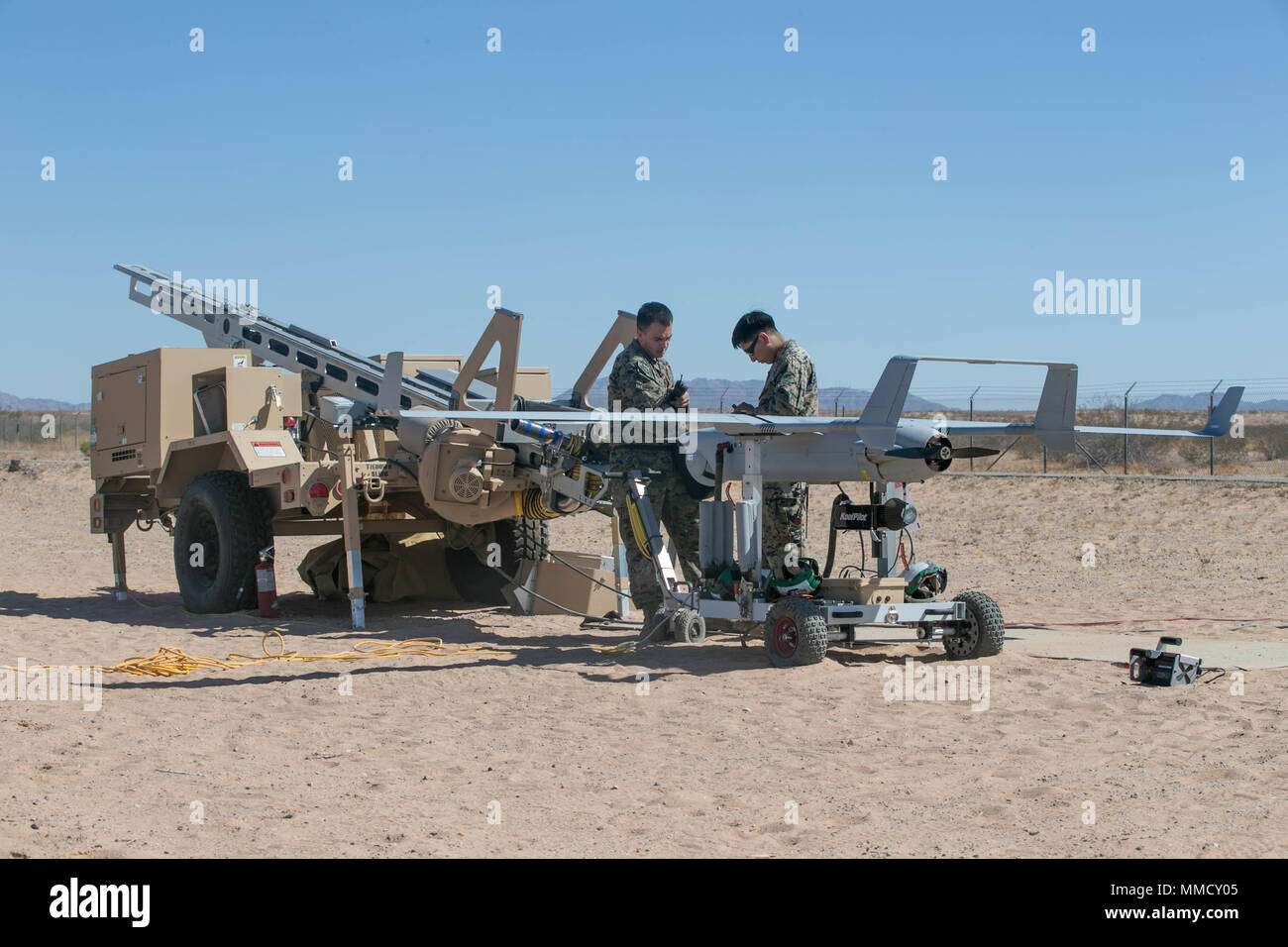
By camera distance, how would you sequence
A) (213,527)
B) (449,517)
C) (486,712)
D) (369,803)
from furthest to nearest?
(213,527) → (449,517) → (486,712) → (369,803)

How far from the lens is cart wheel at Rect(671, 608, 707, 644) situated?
8.66 metres

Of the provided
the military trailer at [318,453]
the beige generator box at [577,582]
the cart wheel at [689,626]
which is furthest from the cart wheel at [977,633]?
the beige generator box at [577,582]

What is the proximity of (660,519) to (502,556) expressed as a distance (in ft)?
7.97

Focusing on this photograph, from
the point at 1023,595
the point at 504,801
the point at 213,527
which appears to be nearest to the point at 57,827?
the point at 504,801

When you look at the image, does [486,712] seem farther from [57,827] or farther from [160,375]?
[160,375]

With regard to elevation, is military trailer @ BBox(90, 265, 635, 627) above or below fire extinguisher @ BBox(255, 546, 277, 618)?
above

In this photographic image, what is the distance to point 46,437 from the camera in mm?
52531

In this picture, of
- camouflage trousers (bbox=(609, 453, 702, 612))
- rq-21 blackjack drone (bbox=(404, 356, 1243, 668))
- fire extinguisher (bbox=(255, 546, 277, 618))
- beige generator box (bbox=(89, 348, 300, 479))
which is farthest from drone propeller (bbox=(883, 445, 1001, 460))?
beige generator box (bbox=(89, 348, 300, 479))

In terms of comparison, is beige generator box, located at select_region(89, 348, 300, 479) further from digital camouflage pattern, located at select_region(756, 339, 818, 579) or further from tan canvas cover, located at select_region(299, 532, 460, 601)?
digital camouflage pattern, located at select_region(756, 339, 818, 579)

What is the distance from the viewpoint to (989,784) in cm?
535

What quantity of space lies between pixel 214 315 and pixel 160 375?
111 cm

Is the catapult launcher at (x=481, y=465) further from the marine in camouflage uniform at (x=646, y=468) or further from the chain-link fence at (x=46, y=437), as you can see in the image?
the chain-link fence at (x=46, y=437)

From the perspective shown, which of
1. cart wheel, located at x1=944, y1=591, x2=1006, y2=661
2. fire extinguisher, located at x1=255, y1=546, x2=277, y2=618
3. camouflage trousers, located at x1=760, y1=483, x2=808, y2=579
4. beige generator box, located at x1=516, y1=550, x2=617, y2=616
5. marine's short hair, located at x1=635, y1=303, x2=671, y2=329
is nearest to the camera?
cart wheel, located at x1=944, y1=591, x2=1006, y2=661

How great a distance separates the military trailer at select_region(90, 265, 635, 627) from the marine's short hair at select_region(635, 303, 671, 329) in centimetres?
40
